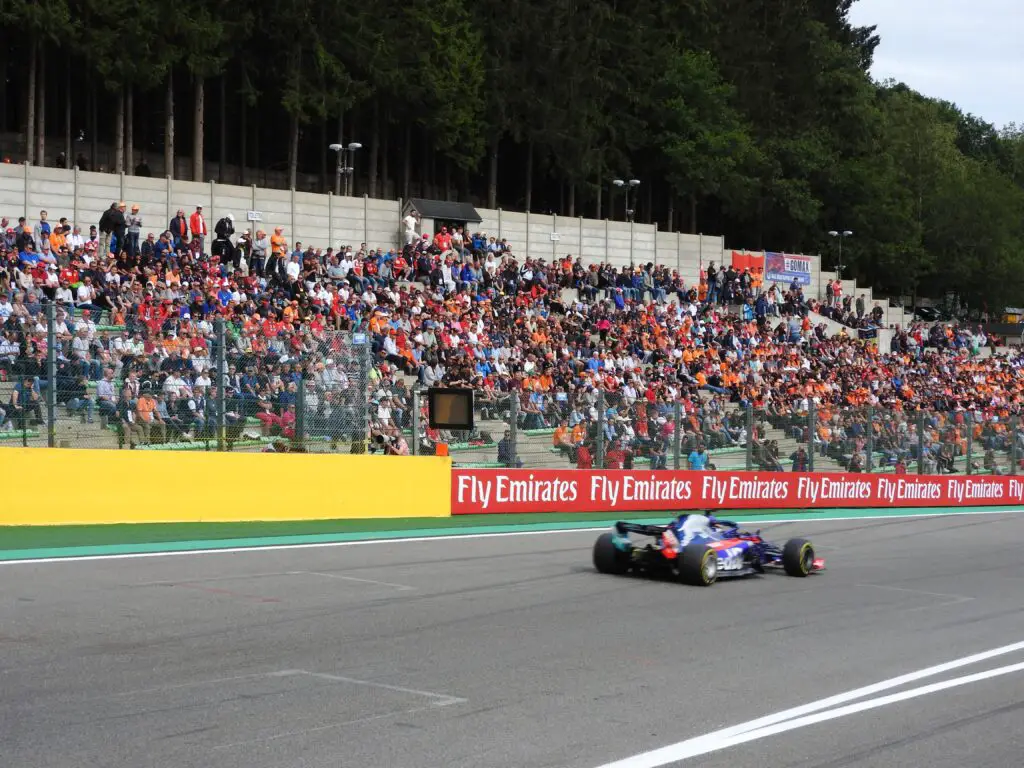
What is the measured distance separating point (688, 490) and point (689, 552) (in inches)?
442

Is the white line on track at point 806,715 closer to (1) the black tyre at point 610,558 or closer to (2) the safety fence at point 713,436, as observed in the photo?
(1) the black tyre at point 610,558

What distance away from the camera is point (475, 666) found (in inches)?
352

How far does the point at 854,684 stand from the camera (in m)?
9.09

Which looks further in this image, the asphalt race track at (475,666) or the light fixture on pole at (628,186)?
the light fixture on pole at (628,186)

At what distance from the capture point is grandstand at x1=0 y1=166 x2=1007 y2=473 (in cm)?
1658

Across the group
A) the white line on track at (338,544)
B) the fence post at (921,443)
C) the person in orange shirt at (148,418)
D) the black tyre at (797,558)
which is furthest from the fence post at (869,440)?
the person in orange shirt at (148,418)

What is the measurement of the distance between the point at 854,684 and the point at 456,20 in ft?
156

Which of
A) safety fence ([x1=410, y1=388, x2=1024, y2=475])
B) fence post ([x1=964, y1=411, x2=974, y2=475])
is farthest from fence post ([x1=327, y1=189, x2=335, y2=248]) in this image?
fence post ([x1=964, y1=411, x2=974, y2=475])

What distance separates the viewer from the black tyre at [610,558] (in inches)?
557

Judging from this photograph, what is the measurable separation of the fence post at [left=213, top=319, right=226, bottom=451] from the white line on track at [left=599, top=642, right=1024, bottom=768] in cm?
1004

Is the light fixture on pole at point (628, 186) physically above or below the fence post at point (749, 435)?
above

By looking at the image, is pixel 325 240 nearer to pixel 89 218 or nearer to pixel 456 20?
pixel 89 218

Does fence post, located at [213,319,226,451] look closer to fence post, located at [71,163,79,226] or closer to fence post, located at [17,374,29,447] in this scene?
fence post, located at [17,374,29,447]

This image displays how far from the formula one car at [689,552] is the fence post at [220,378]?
564 centimetres
